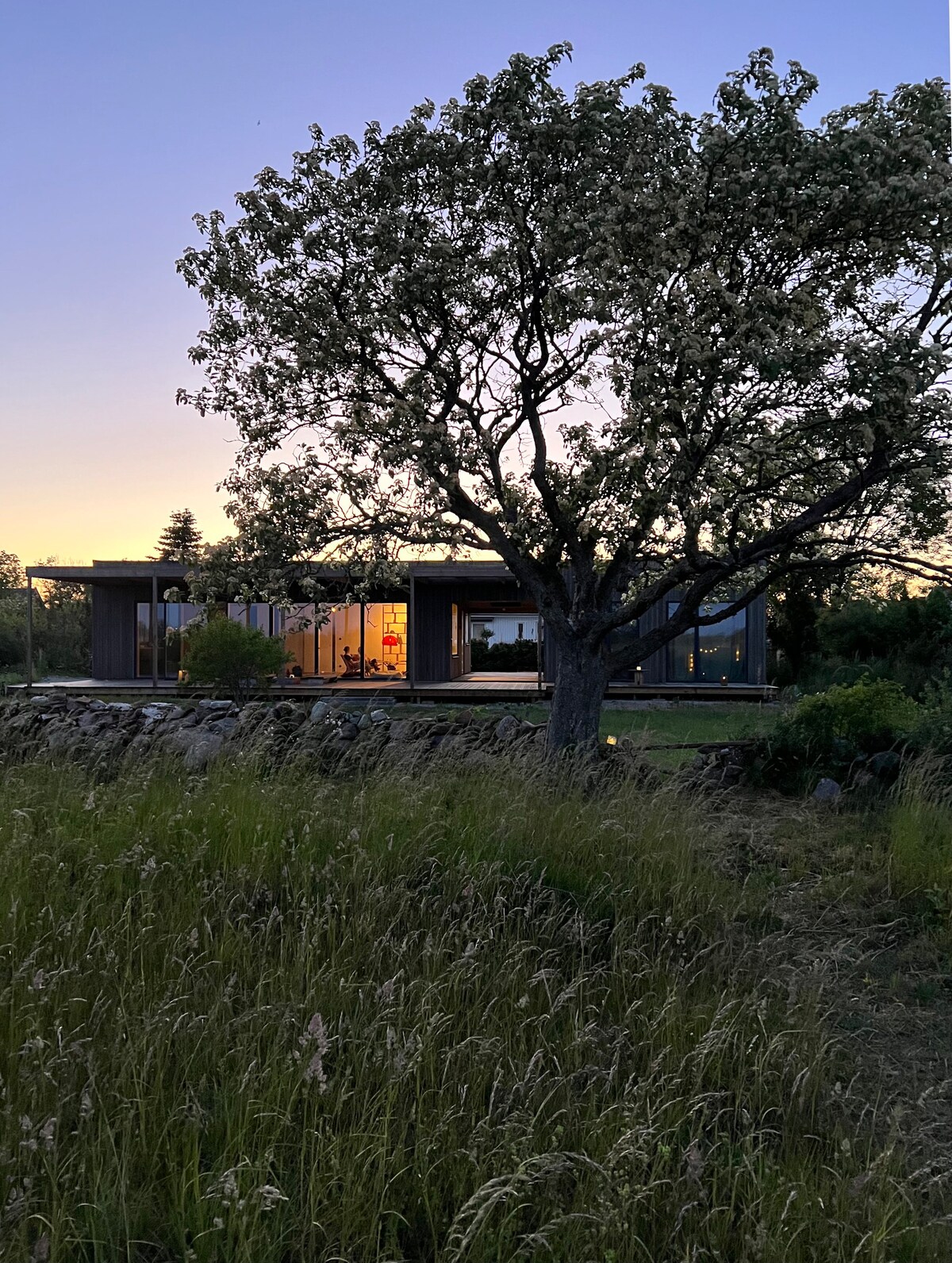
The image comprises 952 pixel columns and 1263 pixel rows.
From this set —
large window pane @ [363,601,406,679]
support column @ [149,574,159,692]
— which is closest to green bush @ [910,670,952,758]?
support column @ [149,574,159,692]

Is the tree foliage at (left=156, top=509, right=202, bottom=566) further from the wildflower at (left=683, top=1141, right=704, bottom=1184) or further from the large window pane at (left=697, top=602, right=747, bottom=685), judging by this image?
the wildflower at (left=683, top=1141, right=704, bottom=1184)

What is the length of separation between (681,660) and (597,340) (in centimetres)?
1632

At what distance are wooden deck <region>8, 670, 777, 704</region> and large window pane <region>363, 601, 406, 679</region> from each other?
219cm

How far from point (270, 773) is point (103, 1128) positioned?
3.89 m

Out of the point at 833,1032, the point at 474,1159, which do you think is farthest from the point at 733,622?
the point at 474,1159

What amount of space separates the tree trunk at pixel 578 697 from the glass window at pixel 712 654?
13847 millimetres

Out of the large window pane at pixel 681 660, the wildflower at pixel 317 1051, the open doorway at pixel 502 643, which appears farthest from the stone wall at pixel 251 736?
the open doorway at pixel 502 643

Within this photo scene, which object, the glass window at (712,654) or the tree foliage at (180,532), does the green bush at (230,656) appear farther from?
the tree foliage at (180,532)

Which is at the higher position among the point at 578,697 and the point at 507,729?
the point at 578,697

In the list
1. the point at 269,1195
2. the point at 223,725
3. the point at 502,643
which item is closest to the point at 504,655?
the point at 502,643

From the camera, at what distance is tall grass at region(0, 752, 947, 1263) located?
179 cm

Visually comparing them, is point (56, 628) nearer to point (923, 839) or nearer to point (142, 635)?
point (142, 635)

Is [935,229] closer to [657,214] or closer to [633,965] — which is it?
[657,214]

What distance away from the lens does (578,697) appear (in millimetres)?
8273
